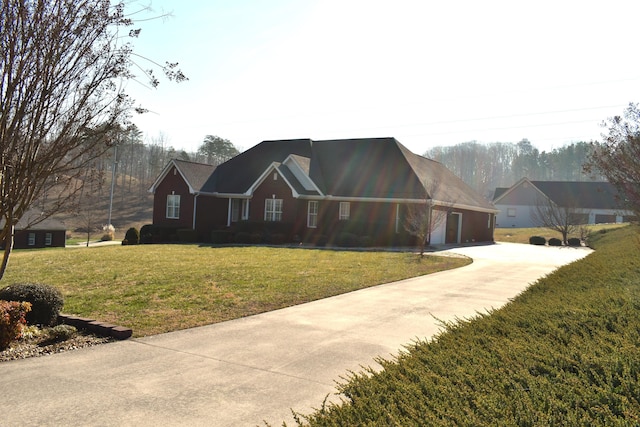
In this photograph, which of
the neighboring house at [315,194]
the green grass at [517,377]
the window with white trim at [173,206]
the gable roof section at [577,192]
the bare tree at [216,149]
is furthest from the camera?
the bare tree at [216,149]

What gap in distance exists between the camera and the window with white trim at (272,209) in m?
31.6

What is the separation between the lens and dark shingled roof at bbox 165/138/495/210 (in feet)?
103

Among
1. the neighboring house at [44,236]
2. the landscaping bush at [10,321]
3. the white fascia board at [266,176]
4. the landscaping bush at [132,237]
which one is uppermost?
the white fascia board at [266,176]

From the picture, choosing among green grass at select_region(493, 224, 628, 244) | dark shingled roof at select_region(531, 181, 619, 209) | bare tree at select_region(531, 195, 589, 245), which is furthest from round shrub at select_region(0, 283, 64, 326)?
dark shingled roof at select_region(531, 181, 619, 209)

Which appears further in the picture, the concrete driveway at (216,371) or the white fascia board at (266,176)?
the white fascia board at (266,176)

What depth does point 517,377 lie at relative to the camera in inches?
133

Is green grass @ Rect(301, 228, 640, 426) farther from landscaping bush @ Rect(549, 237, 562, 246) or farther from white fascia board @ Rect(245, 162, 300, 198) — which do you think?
landscaping bush @ Rect(549, 237, 562, 246)

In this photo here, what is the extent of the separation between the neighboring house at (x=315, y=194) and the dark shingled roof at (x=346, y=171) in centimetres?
7

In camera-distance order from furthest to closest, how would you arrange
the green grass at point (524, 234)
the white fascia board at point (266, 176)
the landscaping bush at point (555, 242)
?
the green grass at point (524, 234) < the landscaping bush at point (555, 242) < the white fascia board at point (266, 176)

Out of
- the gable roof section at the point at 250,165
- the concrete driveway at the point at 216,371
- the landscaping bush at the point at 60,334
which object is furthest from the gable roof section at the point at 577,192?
the landscaping bush at the point at 60,334

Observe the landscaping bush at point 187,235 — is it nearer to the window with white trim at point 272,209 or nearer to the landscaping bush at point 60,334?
the window with white trim at point 272,209

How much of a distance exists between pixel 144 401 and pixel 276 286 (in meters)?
7.33

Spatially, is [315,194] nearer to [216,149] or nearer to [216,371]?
[216,371]

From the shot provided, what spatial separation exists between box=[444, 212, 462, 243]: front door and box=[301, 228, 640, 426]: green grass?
1125 inches
